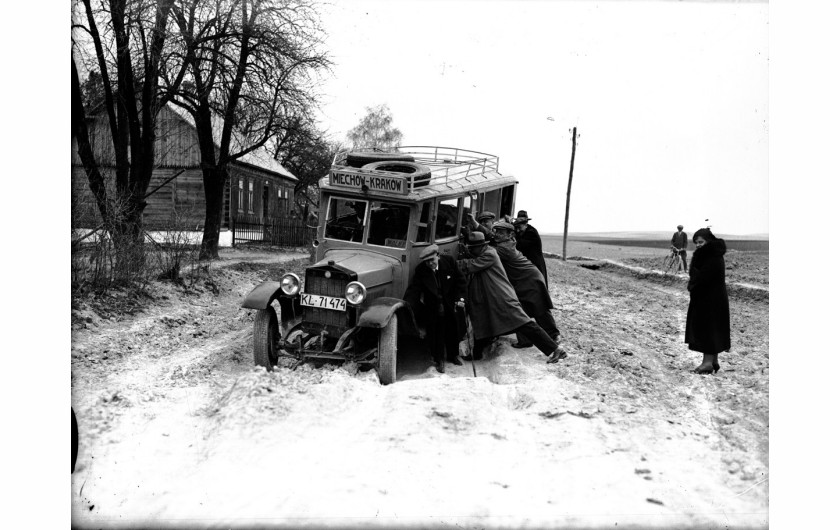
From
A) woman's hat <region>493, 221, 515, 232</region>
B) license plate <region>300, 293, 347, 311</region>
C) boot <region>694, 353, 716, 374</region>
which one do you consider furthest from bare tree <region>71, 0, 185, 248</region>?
boot <region>694, 353, 716, 374</region>

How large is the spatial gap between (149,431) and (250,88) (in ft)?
11.5

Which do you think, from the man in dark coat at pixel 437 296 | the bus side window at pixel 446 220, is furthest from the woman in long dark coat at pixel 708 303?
the bus side window at pixel 446 220

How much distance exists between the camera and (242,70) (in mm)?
6406

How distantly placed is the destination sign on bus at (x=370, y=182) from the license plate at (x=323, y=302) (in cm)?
127

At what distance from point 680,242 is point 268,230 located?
5.90m

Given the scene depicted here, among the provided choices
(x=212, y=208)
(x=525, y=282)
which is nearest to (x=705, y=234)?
(x=525, y=282)

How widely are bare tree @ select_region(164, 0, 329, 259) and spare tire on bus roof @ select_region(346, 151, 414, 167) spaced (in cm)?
73

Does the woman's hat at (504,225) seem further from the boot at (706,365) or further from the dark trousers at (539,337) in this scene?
the boot at (706,365)

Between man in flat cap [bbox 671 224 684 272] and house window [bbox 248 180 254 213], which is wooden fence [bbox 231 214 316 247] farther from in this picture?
man in flat cap [bbox 671 224 684 272]

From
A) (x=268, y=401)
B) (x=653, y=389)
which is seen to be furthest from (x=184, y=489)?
(x=653, y=389)

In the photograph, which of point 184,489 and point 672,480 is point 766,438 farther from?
point 184,489

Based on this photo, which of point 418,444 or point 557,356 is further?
point 557,356

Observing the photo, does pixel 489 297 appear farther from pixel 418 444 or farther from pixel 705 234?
pixel 418 444

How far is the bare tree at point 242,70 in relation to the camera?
6.09m
